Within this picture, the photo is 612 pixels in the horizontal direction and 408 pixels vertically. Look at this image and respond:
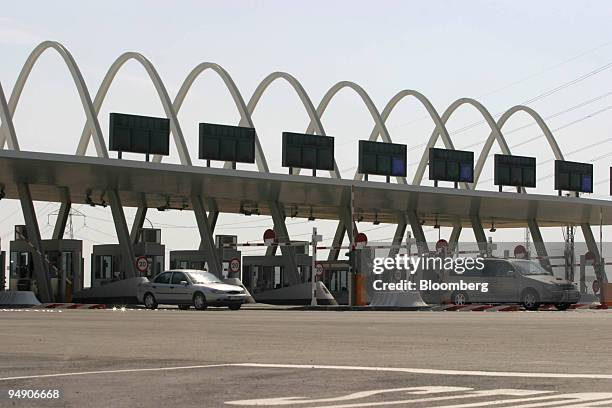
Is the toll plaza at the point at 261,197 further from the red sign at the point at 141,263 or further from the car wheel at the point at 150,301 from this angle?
the car wheel at the point at 150,301

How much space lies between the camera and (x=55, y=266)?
164 feet

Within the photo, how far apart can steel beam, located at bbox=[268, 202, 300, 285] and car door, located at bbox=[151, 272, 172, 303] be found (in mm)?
12793

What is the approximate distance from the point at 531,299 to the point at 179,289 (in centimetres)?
1153

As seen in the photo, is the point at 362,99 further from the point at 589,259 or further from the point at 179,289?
the point at 179,289

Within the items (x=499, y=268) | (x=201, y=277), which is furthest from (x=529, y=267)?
(x=201, y=277)

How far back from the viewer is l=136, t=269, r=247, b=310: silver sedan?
39.8 meters

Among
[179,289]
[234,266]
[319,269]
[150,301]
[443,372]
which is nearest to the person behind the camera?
[443,372]

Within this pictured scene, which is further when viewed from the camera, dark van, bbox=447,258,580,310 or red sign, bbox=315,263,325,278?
red sign, bbox=315,263,325,278

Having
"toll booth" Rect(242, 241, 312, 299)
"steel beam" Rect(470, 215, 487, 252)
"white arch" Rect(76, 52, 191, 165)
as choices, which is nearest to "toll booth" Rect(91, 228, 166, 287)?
"white arch" Rect(76, 52, 191, 165)

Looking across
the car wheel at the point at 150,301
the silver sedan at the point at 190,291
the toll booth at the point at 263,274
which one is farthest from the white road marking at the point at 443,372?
the toll booth at the point at 263,274

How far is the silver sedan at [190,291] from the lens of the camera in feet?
131

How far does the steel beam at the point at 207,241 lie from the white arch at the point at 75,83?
5947mm

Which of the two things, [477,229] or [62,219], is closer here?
[62,219]

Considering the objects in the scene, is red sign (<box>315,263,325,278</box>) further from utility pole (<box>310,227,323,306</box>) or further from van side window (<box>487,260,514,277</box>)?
van side window (<box>487,260,514,277</box>)
